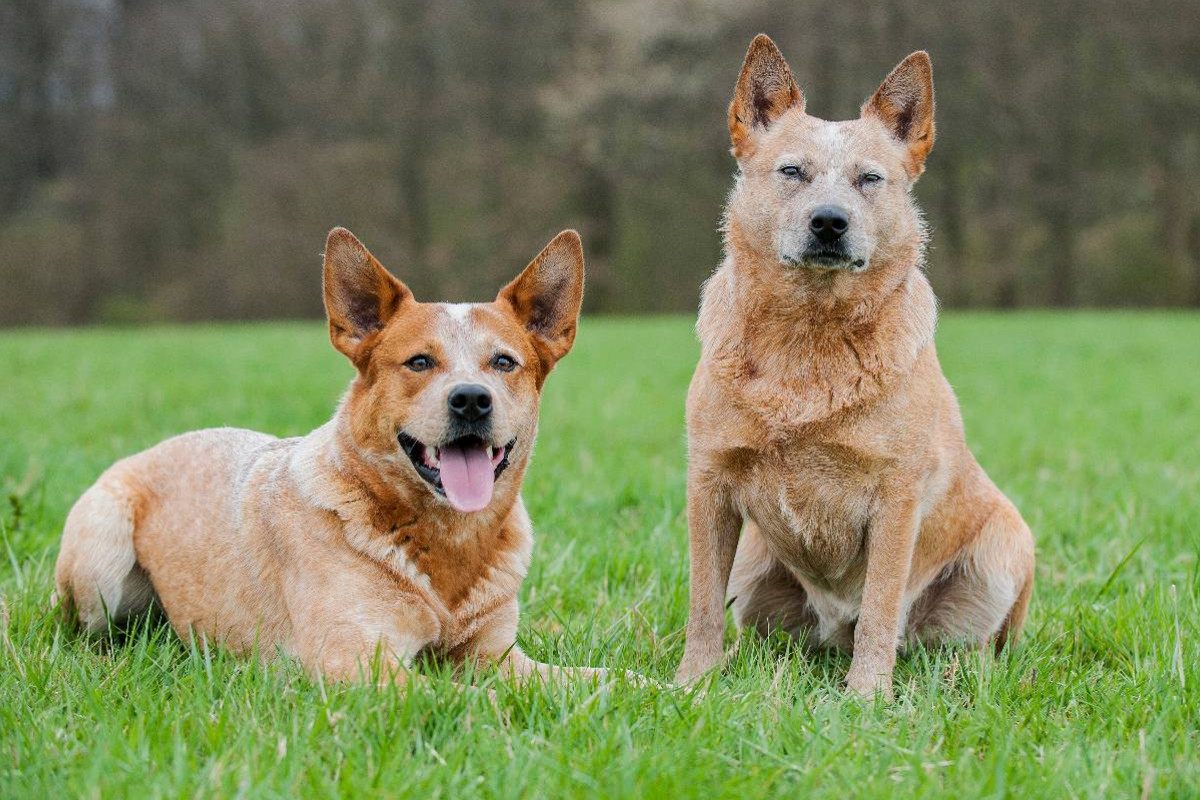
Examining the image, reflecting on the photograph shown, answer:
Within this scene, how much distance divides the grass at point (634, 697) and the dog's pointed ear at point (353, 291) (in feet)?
3.18

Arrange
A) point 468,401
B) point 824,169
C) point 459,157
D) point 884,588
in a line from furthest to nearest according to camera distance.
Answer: point 459,157, point 824,169, point 884,588, point 468,401

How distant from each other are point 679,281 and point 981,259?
298 inches

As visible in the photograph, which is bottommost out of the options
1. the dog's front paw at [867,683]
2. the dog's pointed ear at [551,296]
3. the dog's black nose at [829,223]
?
the dog's front paw at [867,683]

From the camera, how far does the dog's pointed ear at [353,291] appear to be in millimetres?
3340

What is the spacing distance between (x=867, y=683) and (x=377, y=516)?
152 cm

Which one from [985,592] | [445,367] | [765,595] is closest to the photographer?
[445,367]

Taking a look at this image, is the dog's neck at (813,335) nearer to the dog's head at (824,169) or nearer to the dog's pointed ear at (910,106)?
the dog's head at (824,169)

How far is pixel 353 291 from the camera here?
3.39 metres

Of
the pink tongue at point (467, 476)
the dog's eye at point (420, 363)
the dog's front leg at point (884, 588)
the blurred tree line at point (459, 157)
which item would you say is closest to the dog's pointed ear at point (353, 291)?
the dog's eye at point (420, 363)

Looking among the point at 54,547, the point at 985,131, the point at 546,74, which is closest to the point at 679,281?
the point at 546,74

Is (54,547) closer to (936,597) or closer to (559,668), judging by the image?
(559,668)

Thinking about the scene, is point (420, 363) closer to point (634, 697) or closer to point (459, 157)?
point (634, 697)

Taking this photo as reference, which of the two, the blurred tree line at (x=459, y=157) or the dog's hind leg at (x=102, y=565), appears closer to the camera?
the dog's hind leg at (x=102, y=565)

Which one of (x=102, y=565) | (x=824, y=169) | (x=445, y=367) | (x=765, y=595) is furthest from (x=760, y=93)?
(x=102, y=565)
